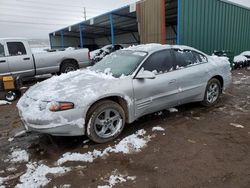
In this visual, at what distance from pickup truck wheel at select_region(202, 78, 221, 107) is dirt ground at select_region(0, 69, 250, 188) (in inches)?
14.4

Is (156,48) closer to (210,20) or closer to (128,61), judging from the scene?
(128,61)

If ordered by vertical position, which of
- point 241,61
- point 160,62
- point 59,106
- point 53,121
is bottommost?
point 53,121

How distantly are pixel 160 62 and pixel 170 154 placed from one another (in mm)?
1925

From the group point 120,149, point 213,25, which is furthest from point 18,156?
point 213,25

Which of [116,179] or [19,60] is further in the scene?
[19,60]

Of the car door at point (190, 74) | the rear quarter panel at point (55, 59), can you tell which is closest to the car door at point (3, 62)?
the rear quarter panel at point (55, 59)

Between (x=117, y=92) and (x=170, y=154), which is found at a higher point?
(x=117, y=92)

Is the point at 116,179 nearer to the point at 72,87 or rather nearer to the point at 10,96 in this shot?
the point at 72,87

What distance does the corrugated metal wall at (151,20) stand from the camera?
10266 mm

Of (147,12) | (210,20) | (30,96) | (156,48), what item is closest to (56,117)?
(30,96)

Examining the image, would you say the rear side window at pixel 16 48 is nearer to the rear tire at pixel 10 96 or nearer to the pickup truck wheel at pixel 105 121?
the rear tire at pixel 10 96

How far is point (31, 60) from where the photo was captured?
9180 mm

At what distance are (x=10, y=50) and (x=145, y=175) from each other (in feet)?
26.1

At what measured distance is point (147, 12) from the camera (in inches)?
434
